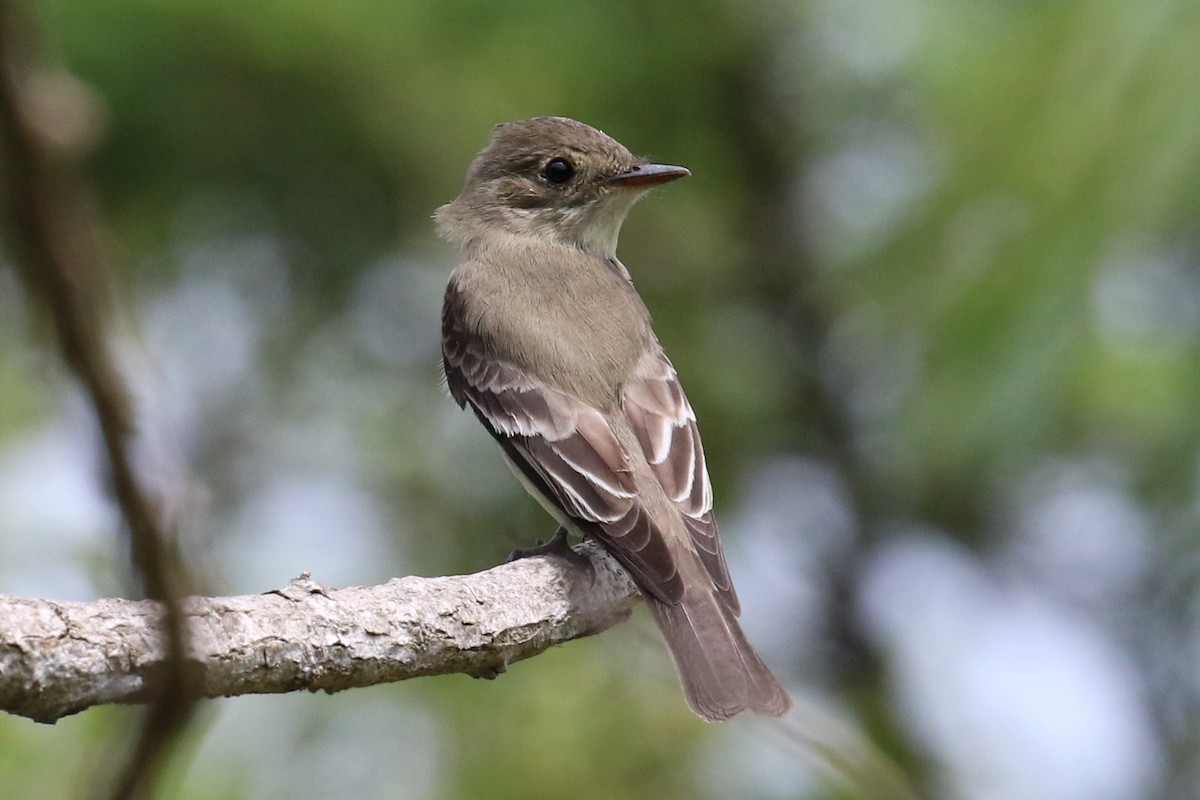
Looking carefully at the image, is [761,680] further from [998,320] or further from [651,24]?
[651,24]

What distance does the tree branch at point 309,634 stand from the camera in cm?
227

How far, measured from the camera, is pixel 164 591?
0.79m

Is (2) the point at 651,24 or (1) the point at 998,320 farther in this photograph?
(2) the point at 651,24

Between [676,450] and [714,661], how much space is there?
3.19 ft

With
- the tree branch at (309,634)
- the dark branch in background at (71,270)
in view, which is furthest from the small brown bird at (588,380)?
the dark branch in background at (71,270)

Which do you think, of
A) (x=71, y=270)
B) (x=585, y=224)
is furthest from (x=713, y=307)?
(x=71, y=270)

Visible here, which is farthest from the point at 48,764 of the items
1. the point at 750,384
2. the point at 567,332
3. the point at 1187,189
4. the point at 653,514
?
the point at 750,384

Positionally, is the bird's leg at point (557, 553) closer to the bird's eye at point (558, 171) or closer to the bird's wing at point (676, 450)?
the bird's wing at point (676, 450)

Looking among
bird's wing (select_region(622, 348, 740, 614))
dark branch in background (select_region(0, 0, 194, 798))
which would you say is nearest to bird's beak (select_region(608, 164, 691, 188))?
bird's wing (select_region(622, 348, 740, 614))

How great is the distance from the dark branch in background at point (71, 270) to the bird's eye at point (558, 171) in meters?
5.06

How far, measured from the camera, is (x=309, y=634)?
2693mm

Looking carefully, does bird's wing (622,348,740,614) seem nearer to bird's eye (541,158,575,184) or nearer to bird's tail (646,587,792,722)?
bird's tail (646,587,792,722)

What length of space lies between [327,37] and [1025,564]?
14.0ft

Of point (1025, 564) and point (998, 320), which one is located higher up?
point (998, 320)
